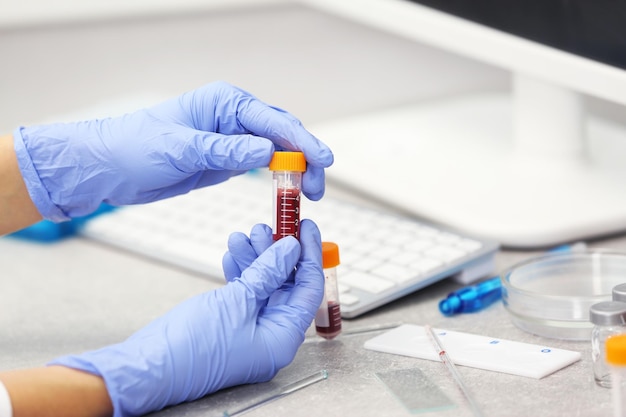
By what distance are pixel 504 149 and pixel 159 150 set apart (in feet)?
1.65

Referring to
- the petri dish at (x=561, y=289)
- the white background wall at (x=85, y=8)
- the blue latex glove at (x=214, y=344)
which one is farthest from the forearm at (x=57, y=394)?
the white background wall at (x=85, y=8)

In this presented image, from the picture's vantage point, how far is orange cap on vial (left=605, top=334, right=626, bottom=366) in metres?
0.62

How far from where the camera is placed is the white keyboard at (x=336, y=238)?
0.91 meters

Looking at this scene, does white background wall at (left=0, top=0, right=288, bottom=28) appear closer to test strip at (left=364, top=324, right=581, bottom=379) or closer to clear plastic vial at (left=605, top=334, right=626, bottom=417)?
test strip at (left=364, top=324, right=581, bottom=379)

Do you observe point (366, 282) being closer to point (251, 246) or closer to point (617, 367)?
point (251, 246)

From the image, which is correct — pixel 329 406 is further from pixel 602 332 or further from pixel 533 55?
pixel 533 55

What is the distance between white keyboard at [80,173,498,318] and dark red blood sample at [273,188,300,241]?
0.11 meters

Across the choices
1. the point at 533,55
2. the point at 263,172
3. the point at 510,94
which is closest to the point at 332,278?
the point at 533,55

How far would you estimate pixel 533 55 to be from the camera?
968 millimetres

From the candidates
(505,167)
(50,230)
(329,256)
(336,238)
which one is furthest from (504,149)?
(50,230)

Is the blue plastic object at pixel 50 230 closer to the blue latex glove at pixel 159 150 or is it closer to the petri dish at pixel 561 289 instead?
the blue latex glove at pixel 159 150

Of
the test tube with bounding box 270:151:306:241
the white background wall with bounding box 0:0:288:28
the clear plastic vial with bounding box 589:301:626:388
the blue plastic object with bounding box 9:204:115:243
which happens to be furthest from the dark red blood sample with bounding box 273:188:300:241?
the white background wall with bounding box 0:0:288:28

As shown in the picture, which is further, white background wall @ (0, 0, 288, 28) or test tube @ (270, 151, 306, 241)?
white background wall @ (0, 0, 288, 28)

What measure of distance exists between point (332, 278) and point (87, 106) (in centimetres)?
80
